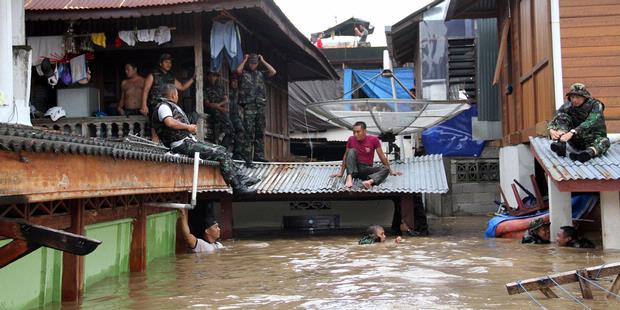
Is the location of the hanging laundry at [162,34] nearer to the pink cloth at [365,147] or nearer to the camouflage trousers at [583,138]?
the pink cloth at [365,147]

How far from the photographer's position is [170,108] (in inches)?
425

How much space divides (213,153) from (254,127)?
14.3ft

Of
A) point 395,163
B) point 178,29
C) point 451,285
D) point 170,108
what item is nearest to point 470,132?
point 395,163

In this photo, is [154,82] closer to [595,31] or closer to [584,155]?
[584,155]

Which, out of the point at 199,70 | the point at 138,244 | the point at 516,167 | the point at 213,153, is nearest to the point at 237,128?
the point at 199,70

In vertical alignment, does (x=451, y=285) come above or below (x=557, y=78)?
below

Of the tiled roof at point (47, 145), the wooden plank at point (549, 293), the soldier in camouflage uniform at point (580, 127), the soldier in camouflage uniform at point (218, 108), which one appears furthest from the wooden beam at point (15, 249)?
the soldier in camouflage uniform at point (218, 108)

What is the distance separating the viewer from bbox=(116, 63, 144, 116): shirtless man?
13.2 metres

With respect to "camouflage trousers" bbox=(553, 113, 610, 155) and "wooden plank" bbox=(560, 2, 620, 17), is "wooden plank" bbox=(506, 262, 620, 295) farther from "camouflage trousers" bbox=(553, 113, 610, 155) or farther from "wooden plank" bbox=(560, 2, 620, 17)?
"wooden plank" bbox=(560, 2, 620, 17)

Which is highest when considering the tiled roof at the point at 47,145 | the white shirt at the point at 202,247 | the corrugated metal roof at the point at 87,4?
the corrugated metal roof at the point at 87,4

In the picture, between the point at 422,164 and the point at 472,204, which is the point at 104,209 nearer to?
the point at 422,164

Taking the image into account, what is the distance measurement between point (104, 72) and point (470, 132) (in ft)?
34.1

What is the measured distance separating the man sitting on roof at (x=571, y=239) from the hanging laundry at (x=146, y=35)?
8.05 meters

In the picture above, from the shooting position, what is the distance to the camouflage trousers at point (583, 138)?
35.3ft
